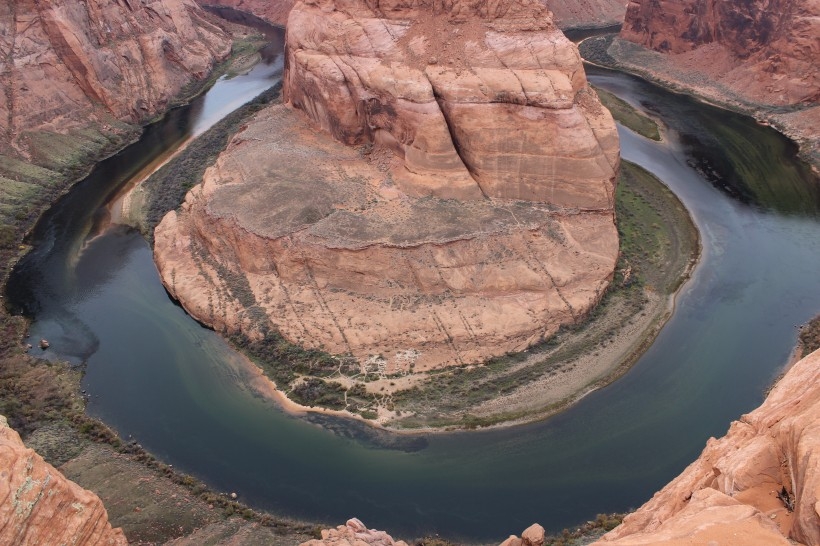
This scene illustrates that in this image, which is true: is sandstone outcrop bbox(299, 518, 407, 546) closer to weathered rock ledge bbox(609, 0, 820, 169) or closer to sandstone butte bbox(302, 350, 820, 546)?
sandstone butte bbox(302, 350, 820, 546)

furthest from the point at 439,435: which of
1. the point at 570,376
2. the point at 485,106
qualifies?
the point at 485,106

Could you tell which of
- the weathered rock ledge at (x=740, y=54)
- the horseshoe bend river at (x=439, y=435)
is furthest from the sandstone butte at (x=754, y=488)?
the weathered rock ledge at (x=740, y=54)

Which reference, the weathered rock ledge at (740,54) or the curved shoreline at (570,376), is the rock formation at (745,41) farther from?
the curved shoreline at (570,376)

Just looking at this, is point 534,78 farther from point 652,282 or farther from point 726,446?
point 726,446

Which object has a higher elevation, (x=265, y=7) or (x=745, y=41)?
(x=265, y=7)

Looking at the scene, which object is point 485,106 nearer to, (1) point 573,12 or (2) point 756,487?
(2) point 756,487
